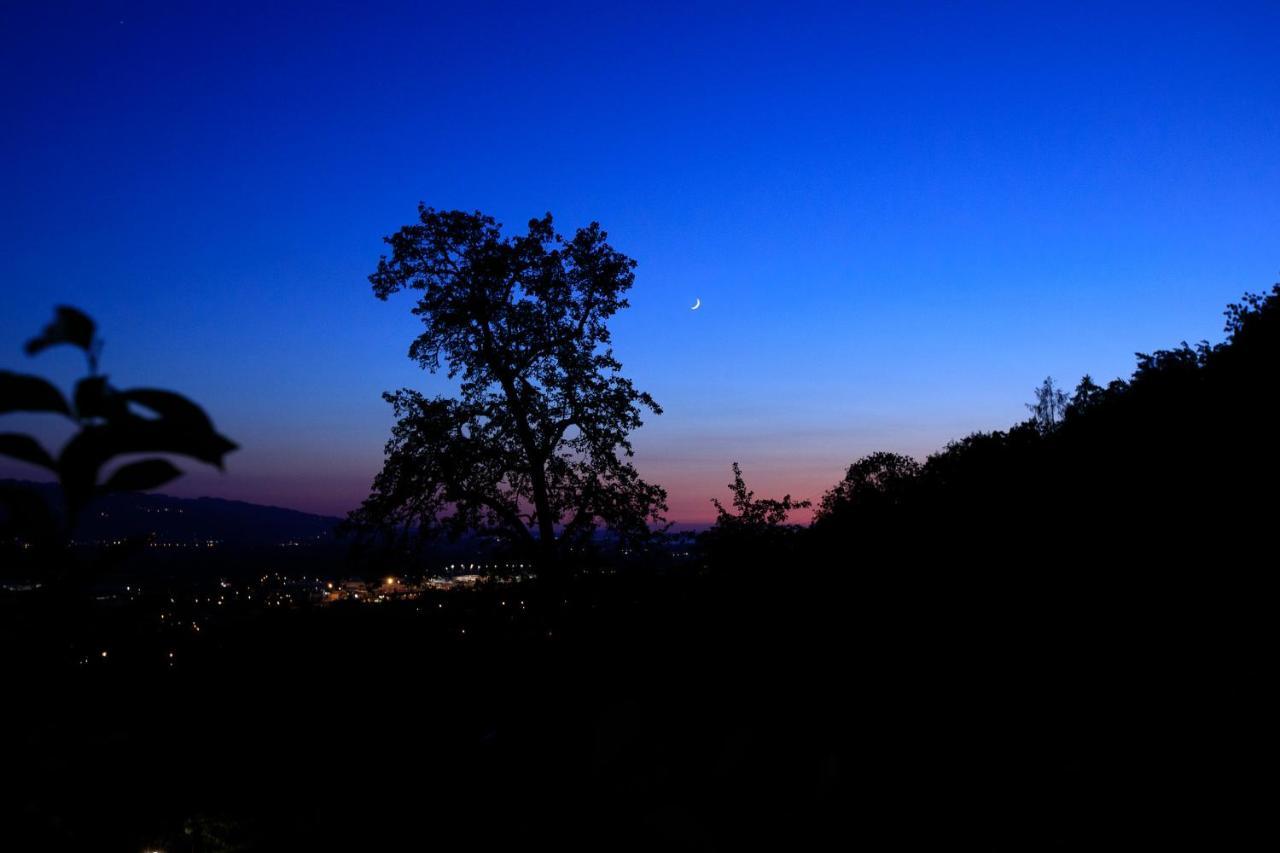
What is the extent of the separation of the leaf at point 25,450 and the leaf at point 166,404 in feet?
0.62

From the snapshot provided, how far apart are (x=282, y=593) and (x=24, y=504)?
13535 millimetres

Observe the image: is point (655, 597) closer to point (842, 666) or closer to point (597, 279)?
point (842, 666)

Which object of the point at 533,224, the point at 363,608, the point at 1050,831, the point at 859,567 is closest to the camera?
the point at 1050,831

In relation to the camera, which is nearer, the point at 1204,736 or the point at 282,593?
the point at 1204,736

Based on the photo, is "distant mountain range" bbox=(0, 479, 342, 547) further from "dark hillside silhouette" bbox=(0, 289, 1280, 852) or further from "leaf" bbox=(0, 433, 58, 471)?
"leaf" bbox=(0, 433, 58, 471)

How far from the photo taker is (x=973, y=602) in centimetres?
626

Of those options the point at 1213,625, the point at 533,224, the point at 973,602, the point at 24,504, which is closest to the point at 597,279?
the point at 533,224

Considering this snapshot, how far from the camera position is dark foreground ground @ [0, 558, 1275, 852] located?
425 centimetres

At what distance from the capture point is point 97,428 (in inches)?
40.8

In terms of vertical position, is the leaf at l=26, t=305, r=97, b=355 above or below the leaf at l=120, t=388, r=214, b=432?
above

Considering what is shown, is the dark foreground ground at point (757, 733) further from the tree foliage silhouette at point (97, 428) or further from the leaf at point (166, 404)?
the leaf at point (166, 404)

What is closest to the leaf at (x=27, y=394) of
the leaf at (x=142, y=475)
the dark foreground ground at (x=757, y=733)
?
the leaf at (x=142, y=475)

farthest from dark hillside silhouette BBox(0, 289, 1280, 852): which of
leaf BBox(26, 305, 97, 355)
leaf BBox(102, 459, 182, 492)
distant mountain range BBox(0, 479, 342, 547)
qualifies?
distant mountain range BBox(0, 479, 342, 547)

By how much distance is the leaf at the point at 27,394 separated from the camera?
97 cm
